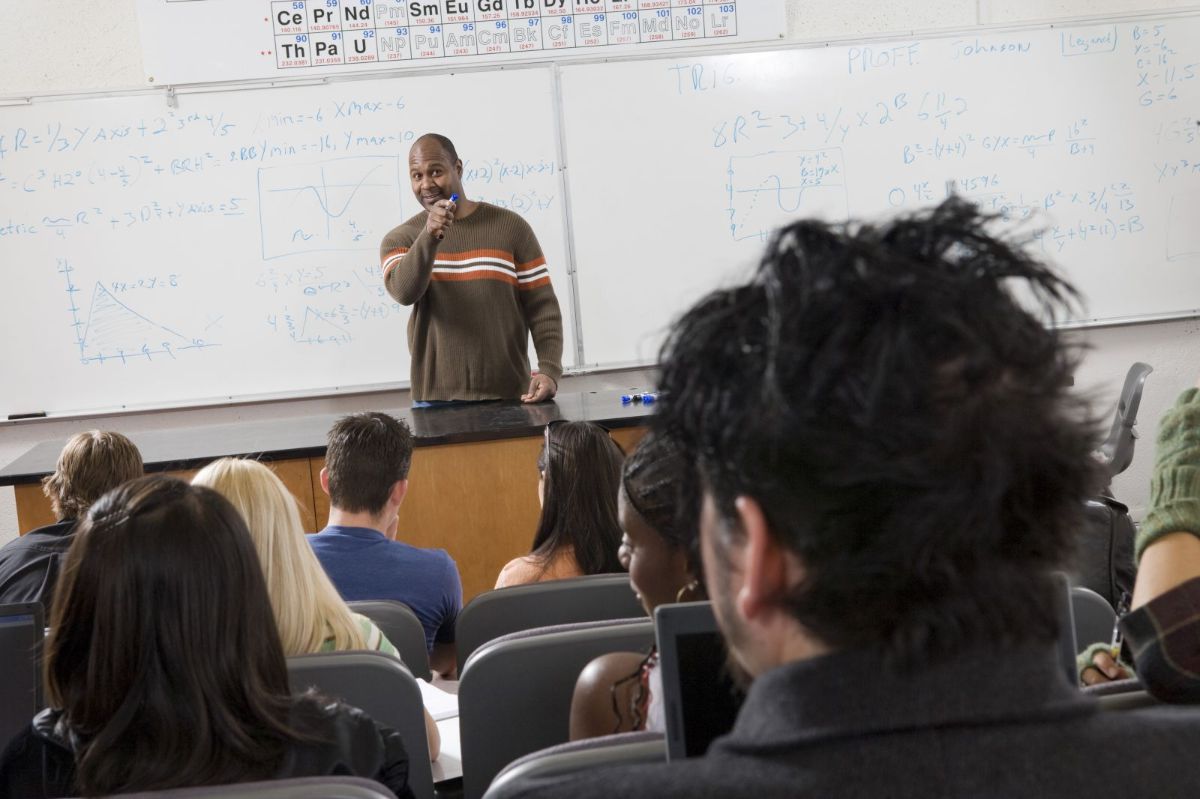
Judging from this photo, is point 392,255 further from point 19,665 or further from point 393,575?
point 19,665

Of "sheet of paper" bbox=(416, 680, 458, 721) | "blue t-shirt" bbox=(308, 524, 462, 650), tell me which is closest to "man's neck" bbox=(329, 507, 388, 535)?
"blue t-shirt" bbox=(308, 524, 462, 650)

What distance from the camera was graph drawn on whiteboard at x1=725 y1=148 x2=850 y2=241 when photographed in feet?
15.2

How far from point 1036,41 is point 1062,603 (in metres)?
4.63

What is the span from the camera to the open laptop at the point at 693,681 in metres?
0.80

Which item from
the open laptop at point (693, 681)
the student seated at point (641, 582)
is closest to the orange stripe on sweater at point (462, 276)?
the student seated at point (641, 582)

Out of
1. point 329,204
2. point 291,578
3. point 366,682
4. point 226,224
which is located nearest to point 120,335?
point 226,224

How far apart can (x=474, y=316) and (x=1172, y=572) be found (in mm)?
3266

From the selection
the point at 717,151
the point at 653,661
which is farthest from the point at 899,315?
the point at 717,151

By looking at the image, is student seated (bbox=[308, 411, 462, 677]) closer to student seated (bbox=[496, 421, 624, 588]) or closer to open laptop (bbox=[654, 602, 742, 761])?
student seated (bbox=[496, 421, 624, 588])

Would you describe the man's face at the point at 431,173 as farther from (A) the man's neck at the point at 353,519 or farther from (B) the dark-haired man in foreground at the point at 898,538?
(B) the dark-haired man in foreground at the point at 898,538

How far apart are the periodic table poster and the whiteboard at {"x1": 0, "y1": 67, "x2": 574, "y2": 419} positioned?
90 millimetres

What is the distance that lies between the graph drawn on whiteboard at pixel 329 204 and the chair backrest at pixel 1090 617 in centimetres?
338

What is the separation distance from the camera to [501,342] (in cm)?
Answer: 404

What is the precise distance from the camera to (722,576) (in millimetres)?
629
